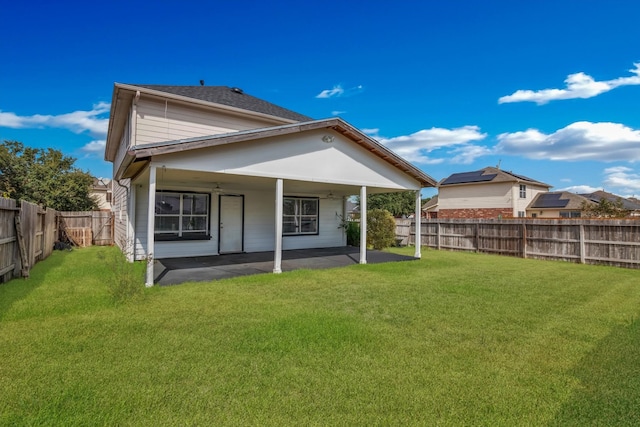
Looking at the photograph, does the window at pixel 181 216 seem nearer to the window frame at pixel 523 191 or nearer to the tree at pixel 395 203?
the window frame at pixel 523 191

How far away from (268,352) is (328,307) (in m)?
2.04

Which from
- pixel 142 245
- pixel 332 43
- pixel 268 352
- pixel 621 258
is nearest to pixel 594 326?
pixel 268 352

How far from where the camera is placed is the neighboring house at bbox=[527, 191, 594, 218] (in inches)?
1178

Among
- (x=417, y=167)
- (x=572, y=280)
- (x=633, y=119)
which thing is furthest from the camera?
(x=633, y=119)

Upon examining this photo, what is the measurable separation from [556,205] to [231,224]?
30851mm

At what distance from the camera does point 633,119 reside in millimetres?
15273

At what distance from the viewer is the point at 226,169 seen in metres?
8.01

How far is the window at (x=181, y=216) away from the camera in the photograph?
35.9 feet

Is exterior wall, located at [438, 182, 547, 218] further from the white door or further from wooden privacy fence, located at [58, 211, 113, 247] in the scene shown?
wooden privacy fence, located at [58, 211, 113, 247]

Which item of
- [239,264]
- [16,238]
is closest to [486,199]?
[239,264]

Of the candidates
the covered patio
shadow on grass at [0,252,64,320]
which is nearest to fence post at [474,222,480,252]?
the covered patio

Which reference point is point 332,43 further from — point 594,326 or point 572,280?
point 594,326

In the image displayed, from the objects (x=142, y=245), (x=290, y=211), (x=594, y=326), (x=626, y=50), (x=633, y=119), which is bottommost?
(x=594, y=326)

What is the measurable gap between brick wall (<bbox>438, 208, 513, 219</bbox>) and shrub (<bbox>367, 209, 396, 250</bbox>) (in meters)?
17.3
